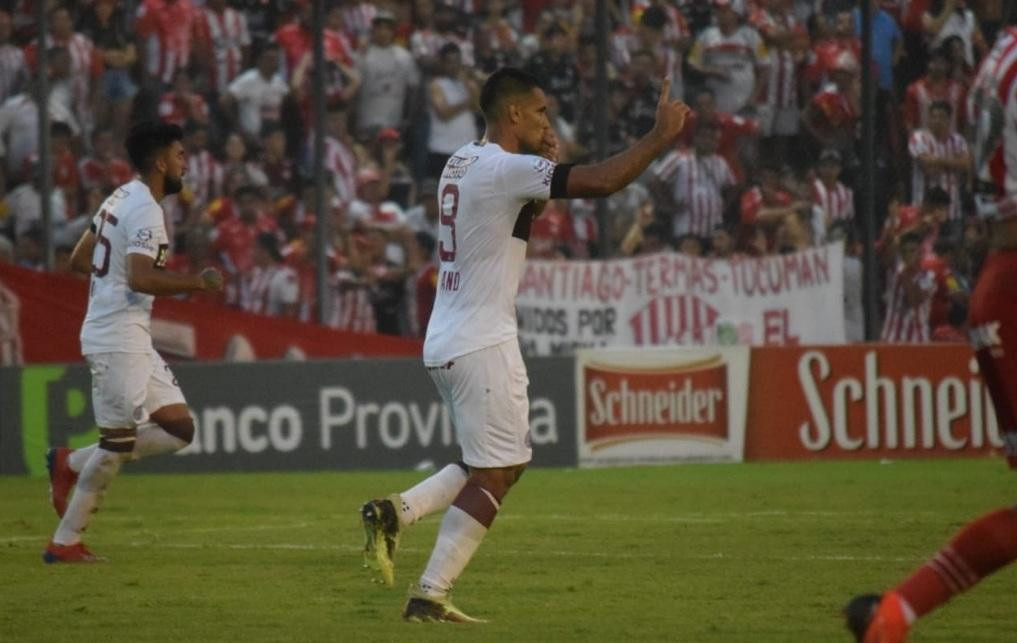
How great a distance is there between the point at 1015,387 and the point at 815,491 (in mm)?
8661

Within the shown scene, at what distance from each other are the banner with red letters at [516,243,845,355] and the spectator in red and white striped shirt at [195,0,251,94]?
144 inches

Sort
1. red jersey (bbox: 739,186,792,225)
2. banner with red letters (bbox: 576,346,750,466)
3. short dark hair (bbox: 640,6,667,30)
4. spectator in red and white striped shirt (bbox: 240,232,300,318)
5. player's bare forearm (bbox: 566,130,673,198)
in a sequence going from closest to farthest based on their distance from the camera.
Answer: player's bare forearm (bbox: 566,130,673,198)
banner with red letters (bbox: 576,346,750,466)
red jersey (bbox: 739,186,792,225)
spectator in red and white striped shirt (bbox: 240,232,300,318)
short dark hair (bbox: 640,6,667,30)

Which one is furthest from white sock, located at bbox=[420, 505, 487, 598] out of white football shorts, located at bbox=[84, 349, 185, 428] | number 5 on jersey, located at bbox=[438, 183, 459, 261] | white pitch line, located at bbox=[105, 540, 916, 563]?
white football shorts, located at bbox=[84, 349, 185, 428]

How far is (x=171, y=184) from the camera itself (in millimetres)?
10953

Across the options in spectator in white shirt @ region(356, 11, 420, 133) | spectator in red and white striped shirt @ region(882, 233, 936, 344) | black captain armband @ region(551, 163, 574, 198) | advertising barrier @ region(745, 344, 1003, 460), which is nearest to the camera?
black captain armband @ region(551, 163, 574, 198)

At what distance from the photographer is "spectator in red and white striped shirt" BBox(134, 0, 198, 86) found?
64.0 ft

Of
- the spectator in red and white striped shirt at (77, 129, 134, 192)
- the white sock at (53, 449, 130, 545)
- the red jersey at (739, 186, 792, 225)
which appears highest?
the spectator in red and white striped shirt at (77, 129, 134, 192)

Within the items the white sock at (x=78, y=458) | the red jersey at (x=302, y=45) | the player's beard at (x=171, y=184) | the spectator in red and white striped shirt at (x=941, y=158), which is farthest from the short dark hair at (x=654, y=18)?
the white sock at (x=78, y=458)

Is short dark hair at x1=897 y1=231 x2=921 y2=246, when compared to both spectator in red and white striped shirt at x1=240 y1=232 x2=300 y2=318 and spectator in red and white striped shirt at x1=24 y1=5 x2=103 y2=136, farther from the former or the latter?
spectator in red and white striped shirt at x1=24 y1=5 x2=103 y2=136

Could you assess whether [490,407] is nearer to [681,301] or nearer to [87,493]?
[87,493]

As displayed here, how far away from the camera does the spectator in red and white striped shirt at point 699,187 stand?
60.8 ft

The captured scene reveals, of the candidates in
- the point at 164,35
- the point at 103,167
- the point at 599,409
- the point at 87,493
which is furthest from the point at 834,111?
the point at 87,493

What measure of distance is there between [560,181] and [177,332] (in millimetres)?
11058

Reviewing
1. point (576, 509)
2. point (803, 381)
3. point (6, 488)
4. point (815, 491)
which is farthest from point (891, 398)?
point (6, 488)
